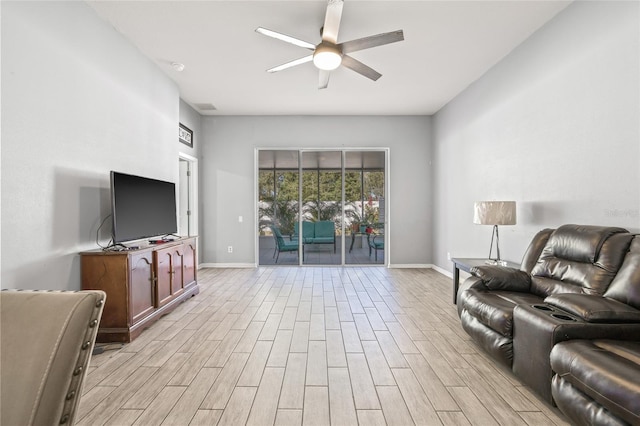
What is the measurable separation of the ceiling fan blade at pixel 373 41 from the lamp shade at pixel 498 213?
2.08m

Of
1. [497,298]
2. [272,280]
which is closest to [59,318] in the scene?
[497,298]

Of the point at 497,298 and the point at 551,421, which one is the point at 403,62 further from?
the point at 551,421

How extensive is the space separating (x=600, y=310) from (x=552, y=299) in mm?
292

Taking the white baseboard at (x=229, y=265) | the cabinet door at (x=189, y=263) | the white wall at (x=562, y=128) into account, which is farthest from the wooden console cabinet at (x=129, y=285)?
the white wall at (x=562, y=128)

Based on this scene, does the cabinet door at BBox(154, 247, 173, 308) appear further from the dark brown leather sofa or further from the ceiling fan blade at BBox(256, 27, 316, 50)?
the dark brown leather sofa

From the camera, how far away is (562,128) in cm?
316

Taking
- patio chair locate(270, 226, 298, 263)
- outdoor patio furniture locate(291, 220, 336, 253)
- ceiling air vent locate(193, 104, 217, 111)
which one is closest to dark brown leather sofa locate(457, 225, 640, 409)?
outdoor patio furniture locate(291, 220, 336, 253)

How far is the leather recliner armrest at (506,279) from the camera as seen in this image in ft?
9.43

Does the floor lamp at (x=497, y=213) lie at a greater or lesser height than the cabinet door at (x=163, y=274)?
greater

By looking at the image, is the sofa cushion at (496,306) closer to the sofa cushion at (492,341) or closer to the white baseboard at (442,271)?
the sofa cushion at (492,341)

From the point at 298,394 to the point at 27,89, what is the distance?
2.87 metres

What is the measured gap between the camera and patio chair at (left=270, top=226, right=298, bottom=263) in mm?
6617

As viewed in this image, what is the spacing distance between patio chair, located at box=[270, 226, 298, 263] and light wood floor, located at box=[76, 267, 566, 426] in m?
2.41

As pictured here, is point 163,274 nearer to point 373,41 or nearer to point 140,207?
point 140,207
